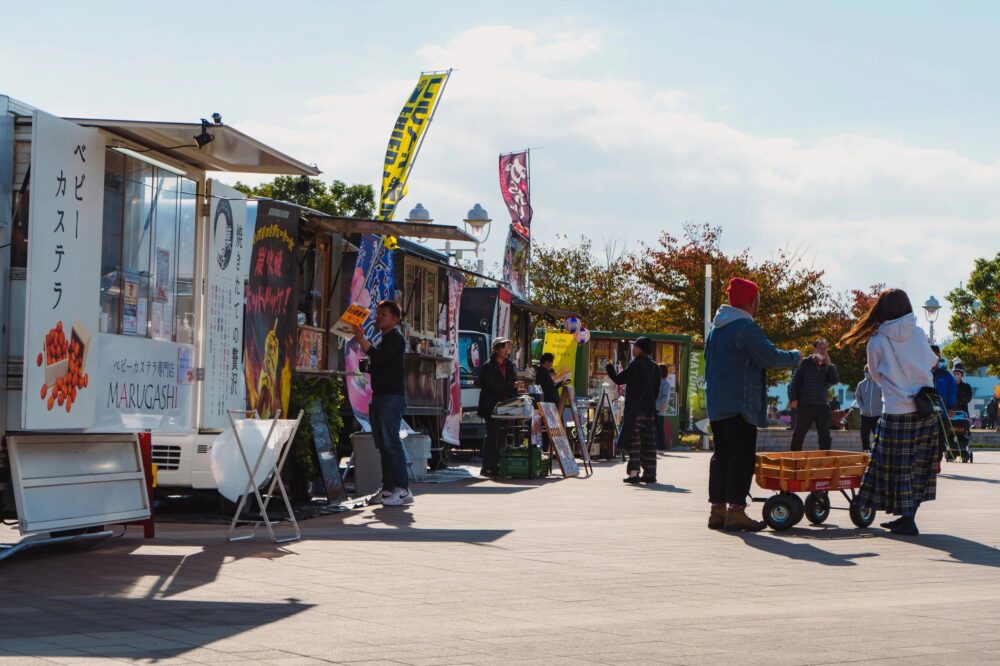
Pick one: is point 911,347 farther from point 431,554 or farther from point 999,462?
point 999,462

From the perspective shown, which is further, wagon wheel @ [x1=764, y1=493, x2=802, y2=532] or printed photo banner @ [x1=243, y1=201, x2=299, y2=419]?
printed photo banner @ [x1=243, y1=201, x2=299, y2=419]

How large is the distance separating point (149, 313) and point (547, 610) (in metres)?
4.74

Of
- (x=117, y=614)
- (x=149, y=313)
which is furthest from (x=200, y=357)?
(x=117, y=614)

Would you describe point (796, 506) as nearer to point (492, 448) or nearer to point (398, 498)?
point (398, 498)

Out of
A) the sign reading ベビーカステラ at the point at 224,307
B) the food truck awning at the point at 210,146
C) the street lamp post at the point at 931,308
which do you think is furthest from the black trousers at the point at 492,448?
the street lamp post at the point at 931,308

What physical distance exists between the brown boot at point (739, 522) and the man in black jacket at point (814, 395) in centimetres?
800

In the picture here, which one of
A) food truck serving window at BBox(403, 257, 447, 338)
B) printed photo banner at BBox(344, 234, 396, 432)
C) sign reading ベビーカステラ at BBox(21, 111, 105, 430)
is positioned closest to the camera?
sign reading ベビーカステラ at BBox(21, 111, 105, 430)

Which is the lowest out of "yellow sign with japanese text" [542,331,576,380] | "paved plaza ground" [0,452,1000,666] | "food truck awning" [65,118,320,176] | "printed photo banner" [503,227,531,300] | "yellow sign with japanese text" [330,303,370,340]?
"paved plaza ground" [0,452,1000,666]

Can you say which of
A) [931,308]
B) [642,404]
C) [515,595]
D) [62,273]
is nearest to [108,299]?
[62,273]

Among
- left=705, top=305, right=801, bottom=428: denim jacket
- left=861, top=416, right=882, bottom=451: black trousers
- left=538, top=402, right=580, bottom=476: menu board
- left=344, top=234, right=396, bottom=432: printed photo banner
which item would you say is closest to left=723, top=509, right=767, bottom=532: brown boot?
left=705, top=305, right=801, bottom=428: denim jacket

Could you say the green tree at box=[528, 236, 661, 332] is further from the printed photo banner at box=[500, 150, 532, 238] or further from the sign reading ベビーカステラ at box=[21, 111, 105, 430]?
the sign reading ベビーカステラ at box=[21, 111, 105, 430]

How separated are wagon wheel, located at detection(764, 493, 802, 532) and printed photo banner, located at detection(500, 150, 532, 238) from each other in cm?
2290

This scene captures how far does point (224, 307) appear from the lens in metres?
11.7

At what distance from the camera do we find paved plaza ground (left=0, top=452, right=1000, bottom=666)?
5.61m
